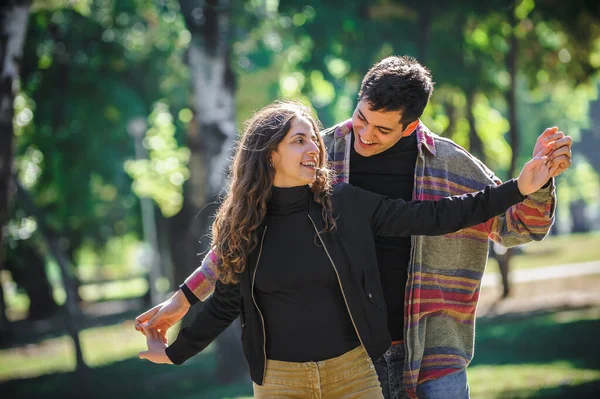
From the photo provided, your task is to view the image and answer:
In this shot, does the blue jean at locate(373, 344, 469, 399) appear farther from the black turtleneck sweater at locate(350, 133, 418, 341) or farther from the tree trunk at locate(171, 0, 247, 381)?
the tree trunk at locate(171, 0, 247, 381)

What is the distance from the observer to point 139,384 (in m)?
14.4

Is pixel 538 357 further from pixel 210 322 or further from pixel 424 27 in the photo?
pixel 210 322

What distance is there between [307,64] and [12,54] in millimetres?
6992

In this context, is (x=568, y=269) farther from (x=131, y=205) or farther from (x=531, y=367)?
(x=531, y=367)

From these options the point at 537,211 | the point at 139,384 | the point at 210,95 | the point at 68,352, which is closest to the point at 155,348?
the point at 537,211

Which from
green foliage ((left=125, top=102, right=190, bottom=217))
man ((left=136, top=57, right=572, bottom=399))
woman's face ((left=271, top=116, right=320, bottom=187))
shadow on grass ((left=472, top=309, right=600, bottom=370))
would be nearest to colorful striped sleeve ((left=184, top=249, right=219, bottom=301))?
man ((left=136, top=57, right=572, bottom=399))

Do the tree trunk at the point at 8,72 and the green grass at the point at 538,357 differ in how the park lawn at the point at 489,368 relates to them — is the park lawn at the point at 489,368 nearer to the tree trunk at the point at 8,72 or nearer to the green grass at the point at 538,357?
the green grass at the point at 538,357

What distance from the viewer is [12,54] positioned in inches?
365

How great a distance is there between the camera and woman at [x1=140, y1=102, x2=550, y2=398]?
369 cm

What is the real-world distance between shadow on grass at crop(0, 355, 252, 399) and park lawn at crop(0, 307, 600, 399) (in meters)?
0.02

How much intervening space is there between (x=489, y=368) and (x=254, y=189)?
8027 mm

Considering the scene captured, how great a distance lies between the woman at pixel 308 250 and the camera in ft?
12.1

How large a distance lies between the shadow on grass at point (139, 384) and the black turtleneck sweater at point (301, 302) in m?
7.46

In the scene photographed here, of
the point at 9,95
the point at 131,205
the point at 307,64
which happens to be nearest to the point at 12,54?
the point at 9,95
